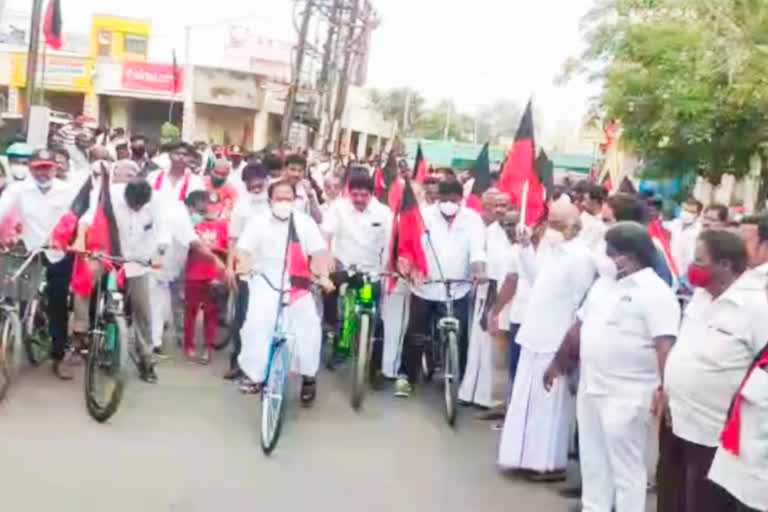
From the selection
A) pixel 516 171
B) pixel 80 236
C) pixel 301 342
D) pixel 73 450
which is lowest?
pixel 73 450

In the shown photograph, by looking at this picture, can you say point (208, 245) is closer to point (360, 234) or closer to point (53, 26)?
point (360, 234)

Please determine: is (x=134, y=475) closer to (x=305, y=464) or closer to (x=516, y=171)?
(x=305, y=464)

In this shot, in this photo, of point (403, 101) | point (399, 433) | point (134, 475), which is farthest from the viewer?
point (403, 101)

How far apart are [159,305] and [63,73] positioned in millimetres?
39079

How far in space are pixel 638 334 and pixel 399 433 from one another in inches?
110

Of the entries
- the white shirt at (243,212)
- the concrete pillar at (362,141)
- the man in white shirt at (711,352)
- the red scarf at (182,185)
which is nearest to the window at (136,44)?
the concrete pillar at (362,141)

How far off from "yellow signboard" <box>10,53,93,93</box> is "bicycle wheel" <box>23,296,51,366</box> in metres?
39.1

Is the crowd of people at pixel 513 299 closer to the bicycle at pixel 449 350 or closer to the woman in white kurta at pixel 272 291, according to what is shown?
the woman in white kurta at pixel 272 291

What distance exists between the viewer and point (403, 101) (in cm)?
7375

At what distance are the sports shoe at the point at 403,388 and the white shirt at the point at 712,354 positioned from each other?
4180mm

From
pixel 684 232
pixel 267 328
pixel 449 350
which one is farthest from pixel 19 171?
pixel 684 232

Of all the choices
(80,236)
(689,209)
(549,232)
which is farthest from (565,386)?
(689,209)

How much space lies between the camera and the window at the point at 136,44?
55.3 m

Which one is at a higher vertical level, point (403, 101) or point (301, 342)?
point (403, 101)
